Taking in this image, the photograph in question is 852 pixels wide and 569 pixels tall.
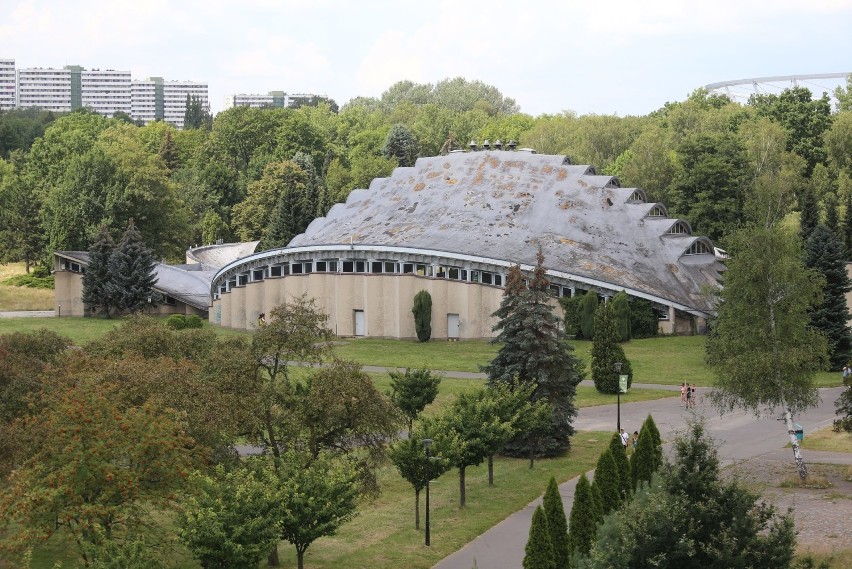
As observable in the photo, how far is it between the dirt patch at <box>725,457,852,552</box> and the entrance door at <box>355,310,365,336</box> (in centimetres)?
3374

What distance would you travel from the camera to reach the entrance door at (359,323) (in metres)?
74.6

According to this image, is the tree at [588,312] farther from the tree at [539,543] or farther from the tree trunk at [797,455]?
→ the tree at [539,543]

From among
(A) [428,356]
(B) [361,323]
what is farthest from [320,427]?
(B) [361,323]

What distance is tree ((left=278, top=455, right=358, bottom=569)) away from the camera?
30438 mm

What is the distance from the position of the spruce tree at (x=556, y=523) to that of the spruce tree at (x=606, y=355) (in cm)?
2474

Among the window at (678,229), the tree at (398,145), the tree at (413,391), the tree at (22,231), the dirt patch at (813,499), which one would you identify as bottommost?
the dirt patch at (813,499)

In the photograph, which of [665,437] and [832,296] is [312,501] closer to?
[665,437]

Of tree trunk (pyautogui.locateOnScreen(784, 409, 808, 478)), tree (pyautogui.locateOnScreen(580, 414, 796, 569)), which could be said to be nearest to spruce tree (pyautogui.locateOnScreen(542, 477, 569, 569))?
tree (pyautogui.locateOnScreen(580, 414, 796, 569))

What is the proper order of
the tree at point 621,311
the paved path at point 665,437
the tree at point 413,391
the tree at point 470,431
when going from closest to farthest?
the paved path at point 665,437
the tree at point 470,431
the tree at point 413,391
the tree at point 621,311

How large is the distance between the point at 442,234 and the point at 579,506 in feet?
149

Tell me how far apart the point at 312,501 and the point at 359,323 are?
44342mm

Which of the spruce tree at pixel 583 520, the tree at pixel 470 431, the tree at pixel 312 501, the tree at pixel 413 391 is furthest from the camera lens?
the tree at pixel 413 391

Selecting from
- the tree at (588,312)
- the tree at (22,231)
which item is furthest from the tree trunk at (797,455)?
the tree at (22,231)

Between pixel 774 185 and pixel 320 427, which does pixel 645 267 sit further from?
pixel 320 427
